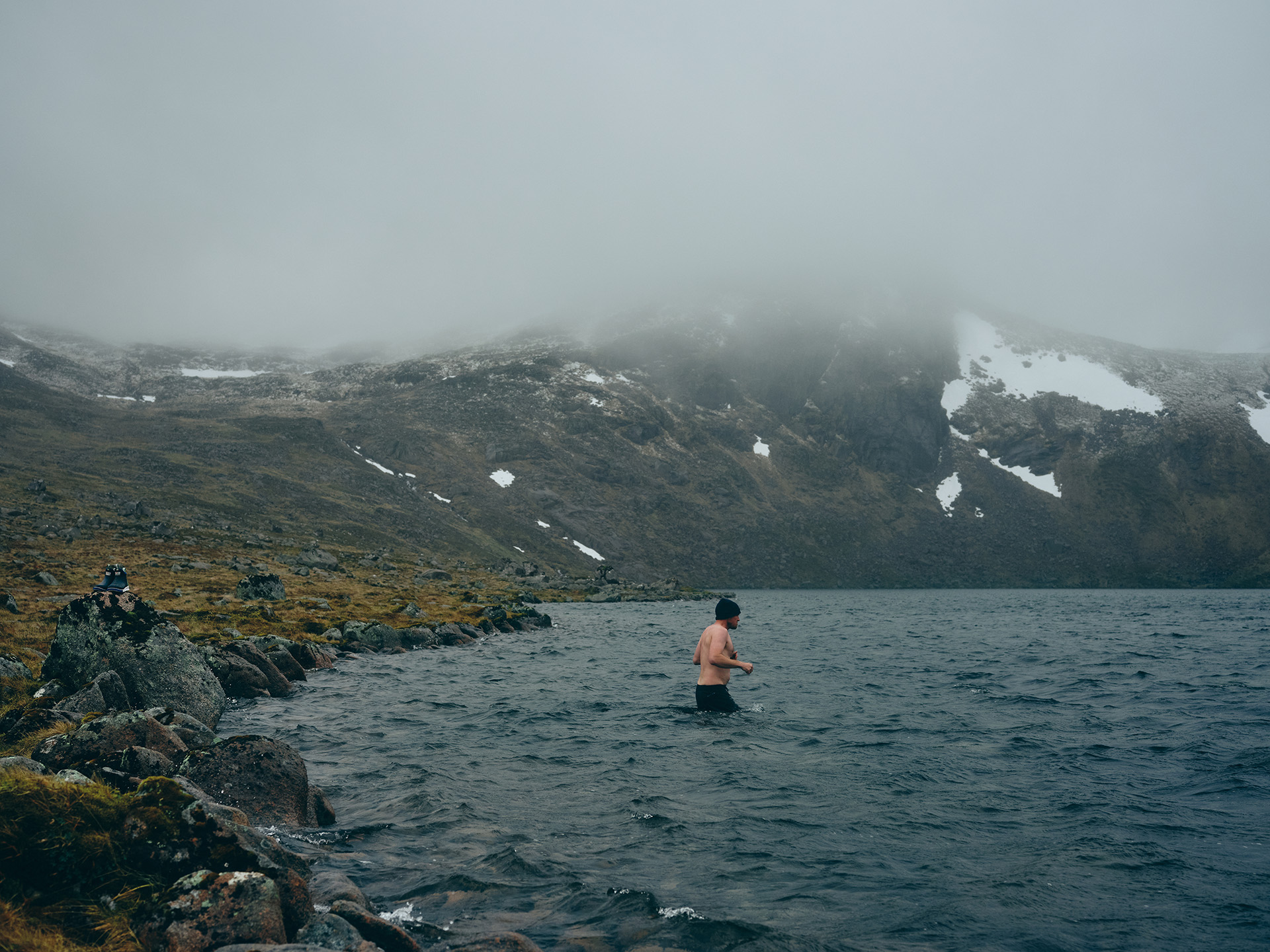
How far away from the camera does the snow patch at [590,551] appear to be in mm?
155875

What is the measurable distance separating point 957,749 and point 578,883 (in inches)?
451

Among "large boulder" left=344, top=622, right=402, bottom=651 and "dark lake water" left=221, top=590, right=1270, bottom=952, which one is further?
"large boulder" left=344, top=622, right=402, bottom=651

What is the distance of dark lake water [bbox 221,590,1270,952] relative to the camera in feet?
29.8

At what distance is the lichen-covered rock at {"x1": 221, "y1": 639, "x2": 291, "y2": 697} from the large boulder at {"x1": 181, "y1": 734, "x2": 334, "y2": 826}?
46.3ft

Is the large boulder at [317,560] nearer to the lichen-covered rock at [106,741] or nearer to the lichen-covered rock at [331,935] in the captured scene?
the lichen-covered rock at [106,741]

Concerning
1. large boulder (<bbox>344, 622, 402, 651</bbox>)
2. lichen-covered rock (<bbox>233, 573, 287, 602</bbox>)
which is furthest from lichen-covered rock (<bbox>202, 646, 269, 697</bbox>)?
lichen-covered rock (<bbox>233, 573, 287, 602</bbox>)

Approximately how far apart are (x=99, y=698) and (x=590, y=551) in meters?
143

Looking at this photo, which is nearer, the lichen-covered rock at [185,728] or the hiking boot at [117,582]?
the lichen-covered rock at [185,728]

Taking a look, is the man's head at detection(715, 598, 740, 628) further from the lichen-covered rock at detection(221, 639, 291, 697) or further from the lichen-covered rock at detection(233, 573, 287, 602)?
the lichen-covered rock at detection(233, 573, 287, 602)

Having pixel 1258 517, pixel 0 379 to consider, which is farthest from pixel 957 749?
pixel 1258 517

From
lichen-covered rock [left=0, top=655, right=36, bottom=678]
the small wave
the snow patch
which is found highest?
the small wave

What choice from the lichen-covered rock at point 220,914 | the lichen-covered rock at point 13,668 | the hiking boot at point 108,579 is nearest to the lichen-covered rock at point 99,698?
the lichen-covered rock at point 13,668

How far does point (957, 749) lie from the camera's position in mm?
17312

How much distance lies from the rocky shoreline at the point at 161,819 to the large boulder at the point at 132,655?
4cm
